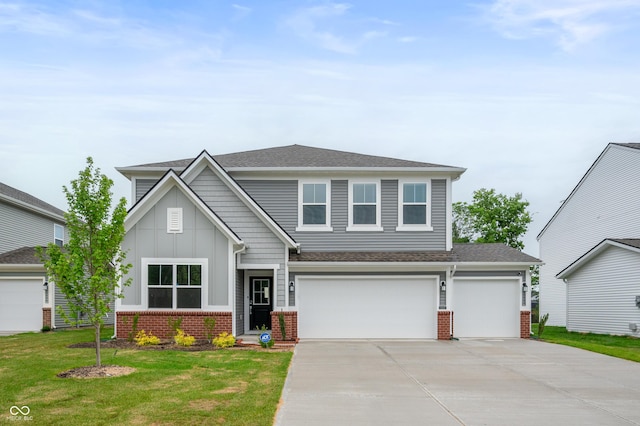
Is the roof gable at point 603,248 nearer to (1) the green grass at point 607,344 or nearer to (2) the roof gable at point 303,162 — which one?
(1) the green grass at point 607,344

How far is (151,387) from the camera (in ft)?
37.7

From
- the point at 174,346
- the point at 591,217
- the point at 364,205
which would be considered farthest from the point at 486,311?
the point at 591,217

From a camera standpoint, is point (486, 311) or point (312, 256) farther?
point (486, 311)

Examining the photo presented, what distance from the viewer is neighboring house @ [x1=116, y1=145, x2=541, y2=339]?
19.8 metres

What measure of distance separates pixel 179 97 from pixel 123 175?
343 centimetres

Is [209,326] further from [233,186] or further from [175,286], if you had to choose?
[233,186]

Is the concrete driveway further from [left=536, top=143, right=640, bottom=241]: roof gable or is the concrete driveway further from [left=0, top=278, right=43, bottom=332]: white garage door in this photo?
[left=536, top=143, right=640, bottom=241]: roof gable

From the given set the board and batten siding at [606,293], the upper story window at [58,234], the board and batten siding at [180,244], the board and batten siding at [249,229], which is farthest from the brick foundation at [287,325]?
the upper story window at [58,234]

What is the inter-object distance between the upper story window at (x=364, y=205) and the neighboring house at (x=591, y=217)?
11.1 metres

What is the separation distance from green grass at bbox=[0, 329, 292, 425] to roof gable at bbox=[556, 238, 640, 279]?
15246 millimetres

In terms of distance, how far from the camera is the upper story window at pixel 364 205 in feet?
74.0

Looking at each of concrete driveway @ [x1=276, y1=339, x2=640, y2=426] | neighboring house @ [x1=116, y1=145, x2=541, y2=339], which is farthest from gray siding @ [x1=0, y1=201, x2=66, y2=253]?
concrete driveway @ [x1=276, y1=339, x2=640, y2=426]

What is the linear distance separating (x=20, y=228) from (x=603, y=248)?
85.7 ft

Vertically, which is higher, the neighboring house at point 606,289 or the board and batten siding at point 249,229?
the board and batten siding at point 249,229
